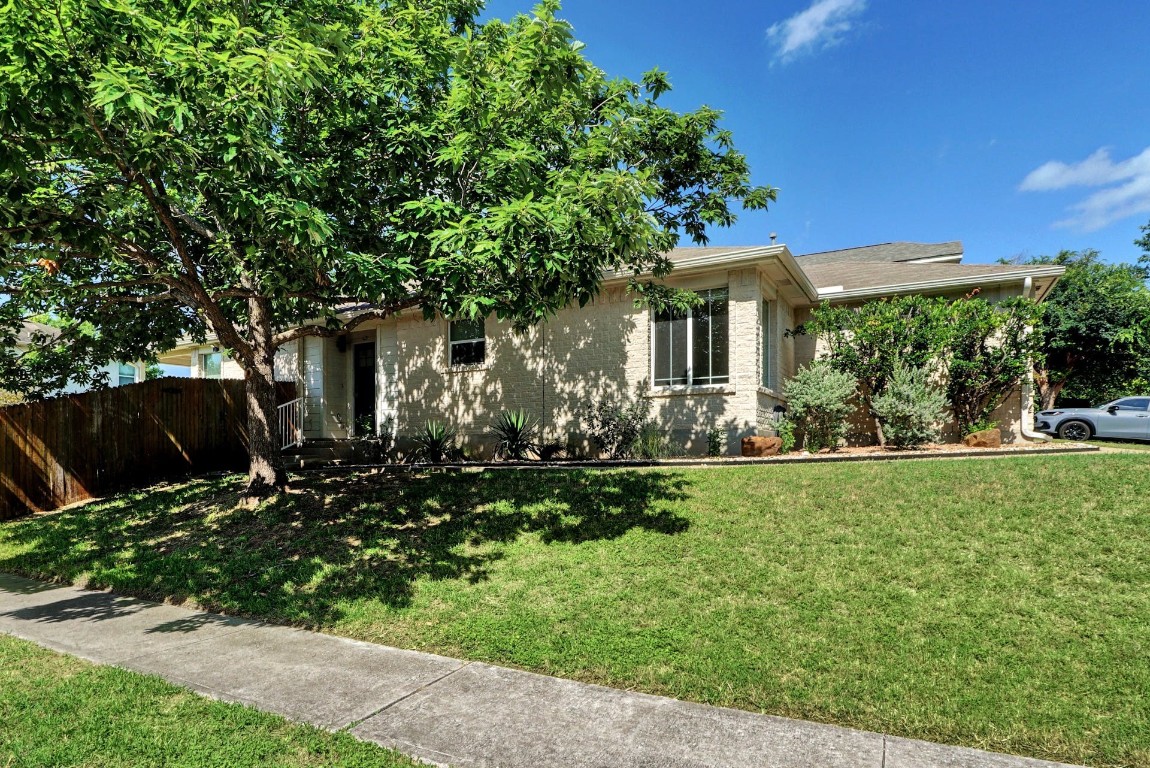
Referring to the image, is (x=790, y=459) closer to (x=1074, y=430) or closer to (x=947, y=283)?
(x=947, y=283)

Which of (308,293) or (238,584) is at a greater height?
(308,293)

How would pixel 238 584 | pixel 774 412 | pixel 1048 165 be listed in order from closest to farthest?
pixel 238 584
pixel 774 412
pixel 1048 165

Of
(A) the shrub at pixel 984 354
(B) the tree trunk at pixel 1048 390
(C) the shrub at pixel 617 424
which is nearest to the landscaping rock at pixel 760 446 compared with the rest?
(C) the shrub at pixel 617 424

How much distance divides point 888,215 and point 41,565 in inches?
1240

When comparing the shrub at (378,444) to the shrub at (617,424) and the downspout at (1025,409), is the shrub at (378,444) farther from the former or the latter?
the downspout at (1025,409)

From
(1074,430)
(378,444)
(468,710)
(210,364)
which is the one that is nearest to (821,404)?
(1074,430)

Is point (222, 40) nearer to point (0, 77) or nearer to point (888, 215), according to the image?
point (0, 77)

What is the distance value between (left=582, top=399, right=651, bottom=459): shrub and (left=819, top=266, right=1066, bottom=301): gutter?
466cm

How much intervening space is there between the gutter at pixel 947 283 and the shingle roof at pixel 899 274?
0.04 m

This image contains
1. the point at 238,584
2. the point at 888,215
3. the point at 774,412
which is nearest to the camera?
the point at 238,584

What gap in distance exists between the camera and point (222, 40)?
542 cm

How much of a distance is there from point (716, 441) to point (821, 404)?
1.90 m

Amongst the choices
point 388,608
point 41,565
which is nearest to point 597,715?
point 388,608

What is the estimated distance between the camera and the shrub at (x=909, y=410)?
34.6 ft
